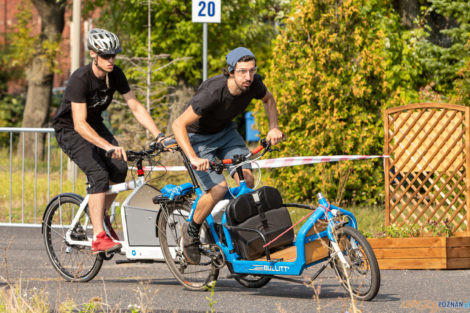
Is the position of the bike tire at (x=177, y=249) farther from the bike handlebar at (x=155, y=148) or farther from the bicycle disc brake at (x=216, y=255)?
the bike handlebar at (x=155, y=148)

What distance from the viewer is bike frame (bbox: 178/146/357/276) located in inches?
246

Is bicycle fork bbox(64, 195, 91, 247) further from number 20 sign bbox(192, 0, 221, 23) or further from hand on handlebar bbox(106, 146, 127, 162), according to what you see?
number 20 sign bbox(192, 0, 221, 23)

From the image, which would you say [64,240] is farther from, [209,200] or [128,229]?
[209,200]

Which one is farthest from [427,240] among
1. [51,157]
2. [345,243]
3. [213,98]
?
[51,157]

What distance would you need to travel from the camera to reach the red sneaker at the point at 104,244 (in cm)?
723

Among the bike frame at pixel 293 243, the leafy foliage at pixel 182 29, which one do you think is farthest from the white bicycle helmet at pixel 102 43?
the leafy foliage at pixel 182 29

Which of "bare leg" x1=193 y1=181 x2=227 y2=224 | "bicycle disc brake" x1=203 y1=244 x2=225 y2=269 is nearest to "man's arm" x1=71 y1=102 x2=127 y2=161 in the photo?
"bare leg" x1=193 y1=181 x2=227 y2=224

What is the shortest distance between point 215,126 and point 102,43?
1.13 m

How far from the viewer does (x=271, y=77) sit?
40.8 feet

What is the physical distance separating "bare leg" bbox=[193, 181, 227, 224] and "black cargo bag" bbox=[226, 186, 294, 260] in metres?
0.17

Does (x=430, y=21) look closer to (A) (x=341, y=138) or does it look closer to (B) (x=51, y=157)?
(A) (x=341, y=138)

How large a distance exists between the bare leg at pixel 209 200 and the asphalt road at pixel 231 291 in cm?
65

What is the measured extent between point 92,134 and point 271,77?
228 inches

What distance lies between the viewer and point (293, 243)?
6.69 metres
